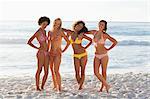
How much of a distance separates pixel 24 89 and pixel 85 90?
0.67 m

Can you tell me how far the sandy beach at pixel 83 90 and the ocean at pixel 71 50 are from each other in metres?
1.11

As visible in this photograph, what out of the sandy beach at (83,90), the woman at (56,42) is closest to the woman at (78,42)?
the woman at (56,42)

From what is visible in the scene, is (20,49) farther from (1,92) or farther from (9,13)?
(1,92)

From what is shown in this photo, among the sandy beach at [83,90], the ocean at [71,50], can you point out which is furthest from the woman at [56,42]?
the ocean at [71,50]

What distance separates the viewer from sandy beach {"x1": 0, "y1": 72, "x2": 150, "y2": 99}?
4.11 metres

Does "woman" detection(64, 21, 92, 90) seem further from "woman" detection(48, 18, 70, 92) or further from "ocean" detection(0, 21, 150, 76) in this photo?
"ocean" detection(0, 21, 150, 76)

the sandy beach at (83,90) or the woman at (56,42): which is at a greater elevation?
the woman at (56,42)

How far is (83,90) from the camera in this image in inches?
172

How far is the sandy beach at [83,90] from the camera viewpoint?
13.5 feet

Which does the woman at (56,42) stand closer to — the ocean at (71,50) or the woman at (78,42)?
the woman at (78,42)

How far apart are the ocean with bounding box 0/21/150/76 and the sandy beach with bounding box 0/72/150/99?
3.65 ft

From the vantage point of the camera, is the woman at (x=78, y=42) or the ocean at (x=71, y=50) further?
the ocean at (x=71, y=50)

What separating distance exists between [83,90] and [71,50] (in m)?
5.12

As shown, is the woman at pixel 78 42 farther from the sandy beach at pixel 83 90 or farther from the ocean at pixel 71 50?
the ocean at pixel 71 50
